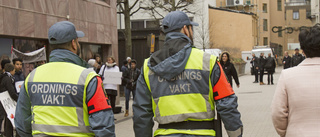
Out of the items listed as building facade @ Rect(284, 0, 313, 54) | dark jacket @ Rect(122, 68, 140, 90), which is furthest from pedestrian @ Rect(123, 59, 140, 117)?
building facade @ Rect(284, 0, 313, 54)

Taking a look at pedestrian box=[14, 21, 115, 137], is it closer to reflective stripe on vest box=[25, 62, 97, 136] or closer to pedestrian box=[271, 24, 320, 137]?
reflective stripe on vest box=[25, 62, 97, 136]

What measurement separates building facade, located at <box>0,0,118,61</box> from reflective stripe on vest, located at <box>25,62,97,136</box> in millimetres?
8143

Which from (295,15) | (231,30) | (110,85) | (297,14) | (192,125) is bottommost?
(110,85)

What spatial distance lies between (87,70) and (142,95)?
58cm

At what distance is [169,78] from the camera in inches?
150

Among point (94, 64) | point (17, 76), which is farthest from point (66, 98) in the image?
point (94, 64)

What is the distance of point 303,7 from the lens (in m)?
81.0

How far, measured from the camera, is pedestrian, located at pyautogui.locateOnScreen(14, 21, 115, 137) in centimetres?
344

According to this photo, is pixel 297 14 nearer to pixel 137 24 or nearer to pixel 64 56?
pixel 137 24

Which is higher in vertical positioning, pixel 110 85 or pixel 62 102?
pixel 62 102

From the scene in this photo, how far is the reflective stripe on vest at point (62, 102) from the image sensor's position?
345 centimetres

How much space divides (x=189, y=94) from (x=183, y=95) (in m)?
0.05

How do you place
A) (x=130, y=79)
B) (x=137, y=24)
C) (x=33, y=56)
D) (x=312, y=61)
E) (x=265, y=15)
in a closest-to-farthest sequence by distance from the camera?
→ (x=312, y=61) → (x=33, y=56) → (x=130, y=79) → (x=137, y=24) → (x=265, y=15)

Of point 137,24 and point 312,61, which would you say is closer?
Result: point 312,61
